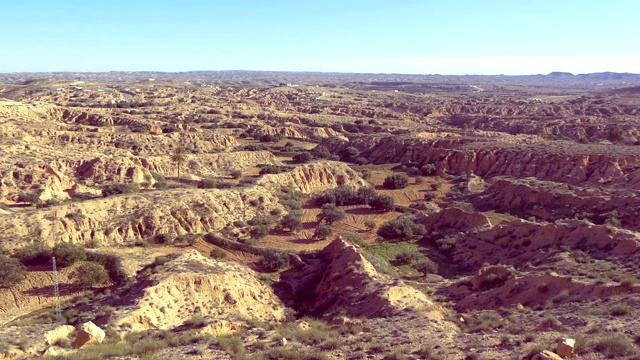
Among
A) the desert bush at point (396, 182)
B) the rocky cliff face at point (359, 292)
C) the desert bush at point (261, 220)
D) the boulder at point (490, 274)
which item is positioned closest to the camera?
the rocky cliff face at point (359, 292)

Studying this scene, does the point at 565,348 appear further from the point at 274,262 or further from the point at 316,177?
the point at 316,177

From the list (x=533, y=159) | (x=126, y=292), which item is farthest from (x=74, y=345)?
(x=533, y=159)

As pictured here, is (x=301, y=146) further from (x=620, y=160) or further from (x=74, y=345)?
(x=74, y=345)

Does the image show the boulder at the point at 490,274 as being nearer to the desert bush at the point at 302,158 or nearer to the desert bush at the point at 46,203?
the desert bush at the point at 46,203

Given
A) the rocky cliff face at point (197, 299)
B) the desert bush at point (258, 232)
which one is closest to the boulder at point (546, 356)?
the rocky cliff face at point (197, 299)

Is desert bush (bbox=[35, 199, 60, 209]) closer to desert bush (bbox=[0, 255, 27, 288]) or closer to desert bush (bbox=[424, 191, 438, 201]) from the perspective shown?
desert bush (bbox=[0, 255, 27, 288])

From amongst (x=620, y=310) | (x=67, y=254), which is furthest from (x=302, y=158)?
(x=620, y=310)

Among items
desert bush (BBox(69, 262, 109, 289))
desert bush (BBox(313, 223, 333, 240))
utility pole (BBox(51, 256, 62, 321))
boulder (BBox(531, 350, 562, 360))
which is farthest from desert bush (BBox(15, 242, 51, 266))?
boulder (BBox(531, 350, 562, 360))
